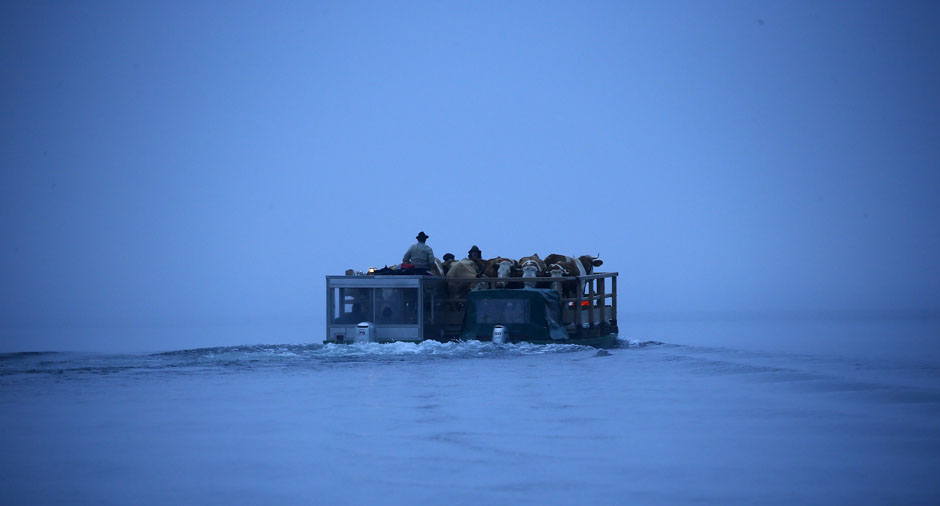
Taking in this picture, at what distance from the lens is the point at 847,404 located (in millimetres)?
13180

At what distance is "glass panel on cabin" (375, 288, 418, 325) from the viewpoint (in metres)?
24.6

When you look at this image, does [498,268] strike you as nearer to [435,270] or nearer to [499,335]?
[435,270]

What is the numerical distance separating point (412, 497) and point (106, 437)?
470 centimetres

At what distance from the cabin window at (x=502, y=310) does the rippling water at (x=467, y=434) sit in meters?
4.80

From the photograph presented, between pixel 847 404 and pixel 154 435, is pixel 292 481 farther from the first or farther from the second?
pixel 847 404

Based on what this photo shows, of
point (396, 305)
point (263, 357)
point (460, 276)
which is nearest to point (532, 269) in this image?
point (460, 276)

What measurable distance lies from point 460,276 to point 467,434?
16.7 m

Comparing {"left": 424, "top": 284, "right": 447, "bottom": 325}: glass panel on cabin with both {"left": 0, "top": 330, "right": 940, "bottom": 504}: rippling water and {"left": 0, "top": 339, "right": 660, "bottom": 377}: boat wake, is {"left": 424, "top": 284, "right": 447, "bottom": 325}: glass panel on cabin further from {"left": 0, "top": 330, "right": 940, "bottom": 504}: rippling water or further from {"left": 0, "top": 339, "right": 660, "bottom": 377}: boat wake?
{"left": 0, "top": 330, "right": 940, "bottom": 504}: rippling water

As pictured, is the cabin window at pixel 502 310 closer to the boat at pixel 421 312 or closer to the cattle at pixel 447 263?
the boat at pixel 421 312

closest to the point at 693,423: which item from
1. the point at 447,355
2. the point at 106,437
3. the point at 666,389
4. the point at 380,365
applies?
the point at 666,389

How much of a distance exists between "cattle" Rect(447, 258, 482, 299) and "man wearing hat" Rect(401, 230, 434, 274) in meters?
0.87

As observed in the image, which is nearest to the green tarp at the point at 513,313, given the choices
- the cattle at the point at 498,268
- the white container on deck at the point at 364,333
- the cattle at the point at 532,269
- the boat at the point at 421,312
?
the boat at the point at 421,312

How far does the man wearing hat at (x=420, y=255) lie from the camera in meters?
26.5

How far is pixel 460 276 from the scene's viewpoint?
1074 inches
